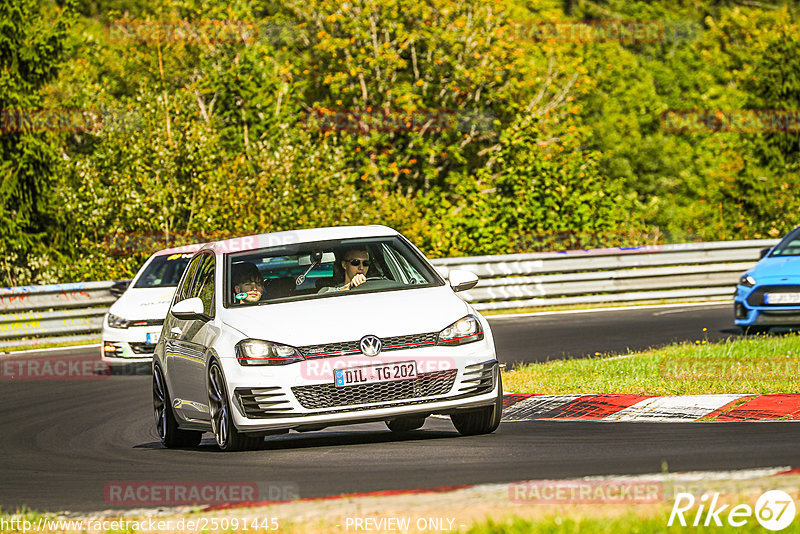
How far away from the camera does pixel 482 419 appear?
9.62 metres

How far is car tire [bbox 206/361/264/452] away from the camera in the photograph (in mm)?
Answer: 9203

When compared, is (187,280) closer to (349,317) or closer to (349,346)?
(349,317)

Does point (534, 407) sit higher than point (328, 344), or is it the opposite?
point (328, 344)

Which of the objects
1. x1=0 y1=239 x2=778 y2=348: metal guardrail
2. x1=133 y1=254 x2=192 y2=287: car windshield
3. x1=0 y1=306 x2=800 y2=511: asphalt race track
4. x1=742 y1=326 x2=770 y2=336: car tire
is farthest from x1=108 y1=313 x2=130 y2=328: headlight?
x1=742 y1=326 x2=770 y2=336: car tire

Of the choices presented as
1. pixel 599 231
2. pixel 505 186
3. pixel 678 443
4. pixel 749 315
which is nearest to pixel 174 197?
pixel 505 186

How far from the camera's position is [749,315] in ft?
56.9

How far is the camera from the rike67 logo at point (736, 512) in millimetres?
5520

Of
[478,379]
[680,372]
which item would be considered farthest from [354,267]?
[680,372]

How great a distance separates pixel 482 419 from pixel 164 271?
9.93 meters

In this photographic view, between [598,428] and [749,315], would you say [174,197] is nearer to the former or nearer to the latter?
[749,315]

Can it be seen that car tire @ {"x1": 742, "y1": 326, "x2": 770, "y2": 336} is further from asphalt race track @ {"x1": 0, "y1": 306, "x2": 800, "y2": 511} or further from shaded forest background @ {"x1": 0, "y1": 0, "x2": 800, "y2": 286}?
shaded forest background @ {"x1": 0, "y1": 0, "x2": 800, "y2": 286}

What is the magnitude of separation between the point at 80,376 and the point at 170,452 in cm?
786

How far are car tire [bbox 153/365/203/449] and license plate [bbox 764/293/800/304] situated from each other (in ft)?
29.1

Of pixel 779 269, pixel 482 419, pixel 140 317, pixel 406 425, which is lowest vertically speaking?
pixel 140 317
